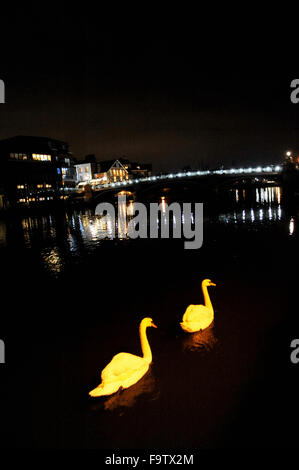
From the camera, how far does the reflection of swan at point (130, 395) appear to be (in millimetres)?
5953

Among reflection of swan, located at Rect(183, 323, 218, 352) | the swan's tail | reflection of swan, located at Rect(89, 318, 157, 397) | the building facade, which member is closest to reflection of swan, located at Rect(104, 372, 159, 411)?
reflection of swan, located at Rect(89, 318, 157, 397)

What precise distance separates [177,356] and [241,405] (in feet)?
6.45

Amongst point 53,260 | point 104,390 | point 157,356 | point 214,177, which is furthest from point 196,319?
point 214,177

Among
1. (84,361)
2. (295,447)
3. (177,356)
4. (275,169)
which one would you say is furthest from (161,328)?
(275,169)

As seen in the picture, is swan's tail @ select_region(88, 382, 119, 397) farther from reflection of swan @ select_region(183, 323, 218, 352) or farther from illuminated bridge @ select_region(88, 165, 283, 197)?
illuminated bridge @ select_region(88, 165, 283, 197)

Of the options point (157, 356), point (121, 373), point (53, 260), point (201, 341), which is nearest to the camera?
point (121, 373)

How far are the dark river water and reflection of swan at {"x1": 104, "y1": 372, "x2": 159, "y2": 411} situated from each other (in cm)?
2

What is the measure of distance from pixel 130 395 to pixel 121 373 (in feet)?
1.83

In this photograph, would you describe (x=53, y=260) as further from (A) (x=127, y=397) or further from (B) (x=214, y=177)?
(B) (x=214, y=177)

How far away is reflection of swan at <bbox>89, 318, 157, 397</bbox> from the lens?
5812mm

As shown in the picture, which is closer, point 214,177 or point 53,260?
point 53,260

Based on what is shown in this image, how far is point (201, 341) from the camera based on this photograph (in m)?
8.12

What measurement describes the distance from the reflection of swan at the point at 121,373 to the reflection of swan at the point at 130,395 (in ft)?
0.57

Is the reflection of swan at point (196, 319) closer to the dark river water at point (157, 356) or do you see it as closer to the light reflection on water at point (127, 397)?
the dark river water at point (157, 356)
